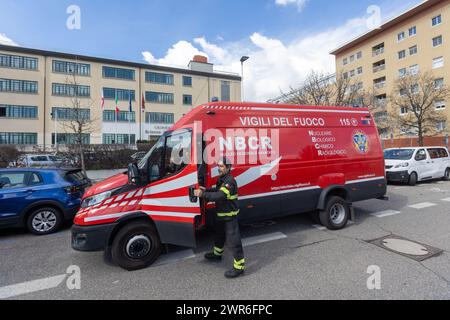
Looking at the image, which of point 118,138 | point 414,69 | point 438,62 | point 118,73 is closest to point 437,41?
point 438,62

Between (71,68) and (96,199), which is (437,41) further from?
(71,68)

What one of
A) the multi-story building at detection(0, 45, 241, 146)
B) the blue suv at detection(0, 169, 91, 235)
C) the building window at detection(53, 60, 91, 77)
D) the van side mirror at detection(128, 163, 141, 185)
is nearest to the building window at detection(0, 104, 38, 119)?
the multi-story building at detection(0, 45, 241, 146)

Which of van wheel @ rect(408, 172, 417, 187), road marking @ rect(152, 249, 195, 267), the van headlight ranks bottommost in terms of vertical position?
Answer: road marking @ rect(152, 249, 195, 267)

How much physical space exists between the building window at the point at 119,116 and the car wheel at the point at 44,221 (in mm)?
31817

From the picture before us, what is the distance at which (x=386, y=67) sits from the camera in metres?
36.4

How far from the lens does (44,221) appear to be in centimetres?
563

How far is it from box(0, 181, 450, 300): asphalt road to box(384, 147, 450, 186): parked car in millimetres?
6042

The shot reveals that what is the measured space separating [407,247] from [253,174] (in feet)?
A: 9.93

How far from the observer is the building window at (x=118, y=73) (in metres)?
35.4

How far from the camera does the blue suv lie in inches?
212

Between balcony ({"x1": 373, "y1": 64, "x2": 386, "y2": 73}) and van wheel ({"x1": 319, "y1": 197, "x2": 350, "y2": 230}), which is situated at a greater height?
balcony ({"x1": 373, "y1": 64, "x2": 386, "y2": 73})

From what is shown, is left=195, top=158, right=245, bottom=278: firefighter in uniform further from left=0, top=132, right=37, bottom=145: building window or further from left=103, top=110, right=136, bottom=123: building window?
left=0, top=132, right=37, bottom=145: building window
